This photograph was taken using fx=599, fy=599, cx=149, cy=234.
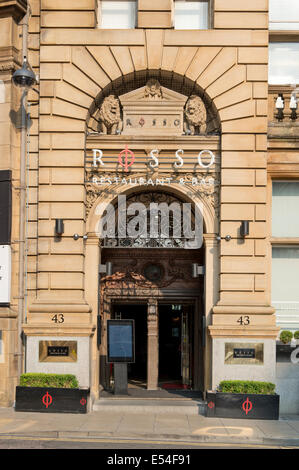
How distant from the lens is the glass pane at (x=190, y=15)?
687 inches

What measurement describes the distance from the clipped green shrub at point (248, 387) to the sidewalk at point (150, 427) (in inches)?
30.2

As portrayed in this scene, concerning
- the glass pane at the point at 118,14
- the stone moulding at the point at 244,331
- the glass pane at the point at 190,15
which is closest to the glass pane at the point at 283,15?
the glass pane at the point at 190,15

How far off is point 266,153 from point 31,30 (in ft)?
24.8

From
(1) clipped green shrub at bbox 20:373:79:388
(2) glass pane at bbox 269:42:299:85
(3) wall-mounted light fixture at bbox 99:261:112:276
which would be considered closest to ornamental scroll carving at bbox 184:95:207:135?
(2) glass pane at bbox 269:42:299:85

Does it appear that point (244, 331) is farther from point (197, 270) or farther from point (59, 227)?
point (59, 227)

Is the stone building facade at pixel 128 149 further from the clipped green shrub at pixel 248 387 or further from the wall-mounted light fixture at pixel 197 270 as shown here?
the clipped green shrub at pixel 248 387

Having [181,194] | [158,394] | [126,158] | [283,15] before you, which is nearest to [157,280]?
[181,194]

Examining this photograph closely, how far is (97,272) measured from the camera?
16.9 m

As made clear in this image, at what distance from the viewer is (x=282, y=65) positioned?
58.1ft

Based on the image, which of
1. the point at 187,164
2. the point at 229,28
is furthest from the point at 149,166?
the point at 229,28

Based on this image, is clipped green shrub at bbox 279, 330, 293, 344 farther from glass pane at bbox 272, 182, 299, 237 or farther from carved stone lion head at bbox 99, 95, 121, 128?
carved stone lion head at bbox 99, 95, 121, 128

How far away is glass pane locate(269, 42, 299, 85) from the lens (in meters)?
17.7

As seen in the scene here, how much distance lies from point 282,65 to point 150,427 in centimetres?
1093

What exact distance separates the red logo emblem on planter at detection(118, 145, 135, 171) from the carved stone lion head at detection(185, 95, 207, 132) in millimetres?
1941
